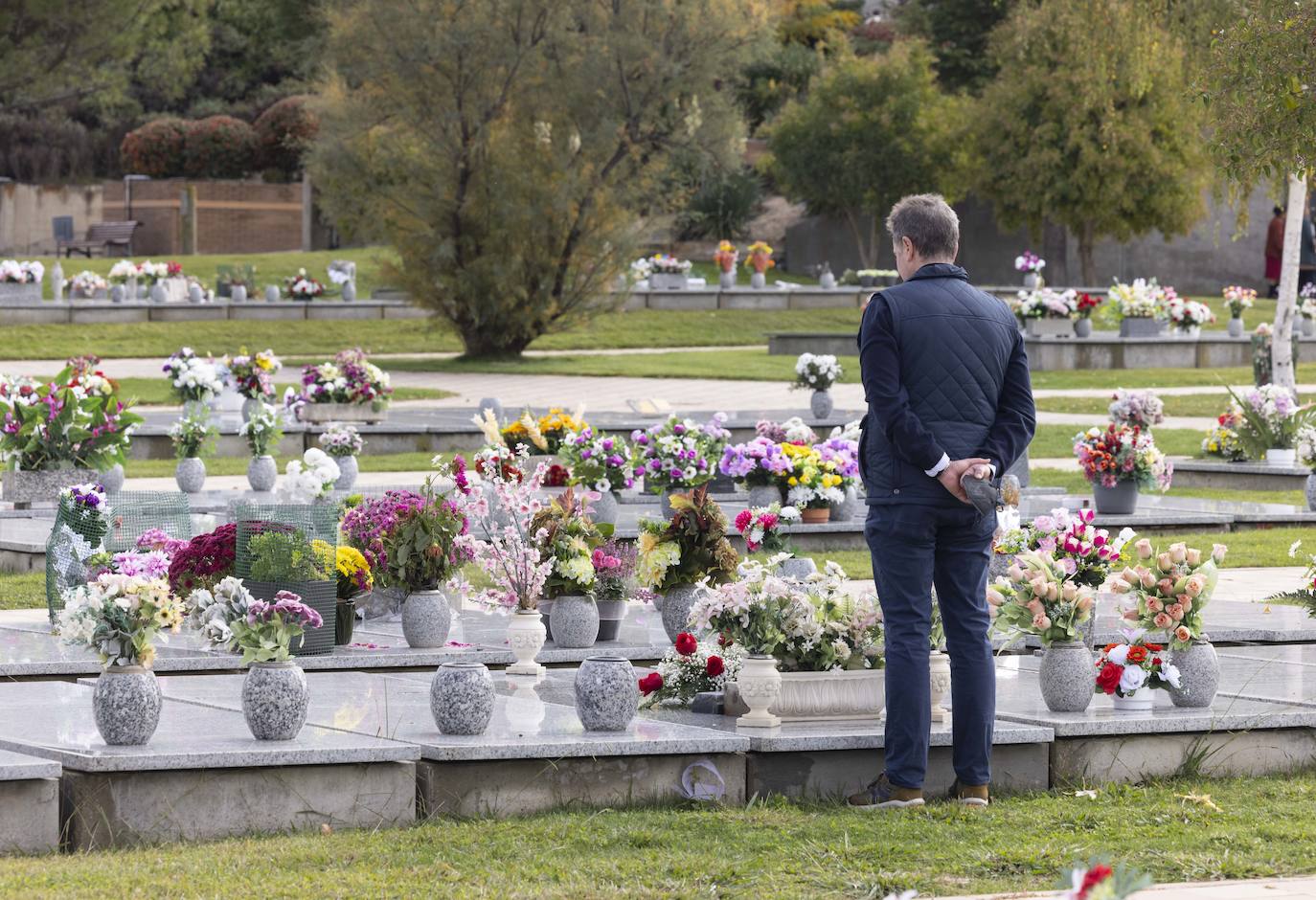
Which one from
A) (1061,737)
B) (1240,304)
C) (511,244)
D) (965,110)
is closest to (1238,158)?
(1061,737)

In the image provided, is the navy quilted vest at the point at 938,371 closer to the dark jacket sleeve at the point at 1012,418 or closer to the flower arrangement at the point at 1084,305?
the dark jacket sleeve at the point at 1012,418

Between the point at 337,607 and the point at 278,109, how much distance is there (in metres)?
48.4

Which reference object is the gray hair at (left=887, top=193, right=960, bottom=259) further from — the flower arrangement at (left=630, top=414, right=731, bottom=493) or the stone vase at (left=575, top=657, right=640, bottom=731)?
the flower arrangement at (left=630, top=414, right=731, bottom=493)

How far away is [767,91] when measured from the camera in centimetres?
5994

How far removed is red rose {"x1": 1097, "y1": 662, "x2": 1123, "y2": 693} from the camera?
26.4 ft

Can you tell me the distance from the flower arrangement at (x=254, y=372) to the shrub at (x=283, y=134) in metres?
35.8

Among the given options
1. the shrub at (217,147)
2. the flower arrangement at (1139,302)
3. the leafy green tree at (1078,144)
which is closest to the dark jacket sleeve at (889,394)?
the flower arrangement at (1139,302)

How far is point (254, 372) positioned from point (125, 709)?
40.5 ft

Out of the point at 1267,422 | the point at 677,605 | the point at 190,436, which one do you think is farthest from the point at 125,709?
the point at 1267,422

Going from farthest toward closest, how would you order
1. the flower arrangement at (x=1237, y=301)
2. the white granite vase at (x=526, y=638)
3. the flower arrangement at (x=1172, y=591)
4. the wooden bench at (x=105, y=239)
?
the wooden bench at (x=105, y=239) < the flower arrangement at (x=1237, y=301) < the white granite vase at (x=526, y=638) < the flower arrangement at (x=1172, y=591)

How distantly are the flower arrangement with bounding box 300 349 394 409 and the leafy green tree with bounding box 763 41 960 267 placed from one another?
30.0 metres

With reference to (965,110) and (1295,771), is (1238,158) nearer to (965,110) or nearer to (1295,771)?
(1295,771)

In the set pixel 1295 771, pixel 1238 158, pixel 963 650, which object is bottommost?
pixel 1295 771

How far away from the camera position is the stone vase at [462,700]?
283 inches
